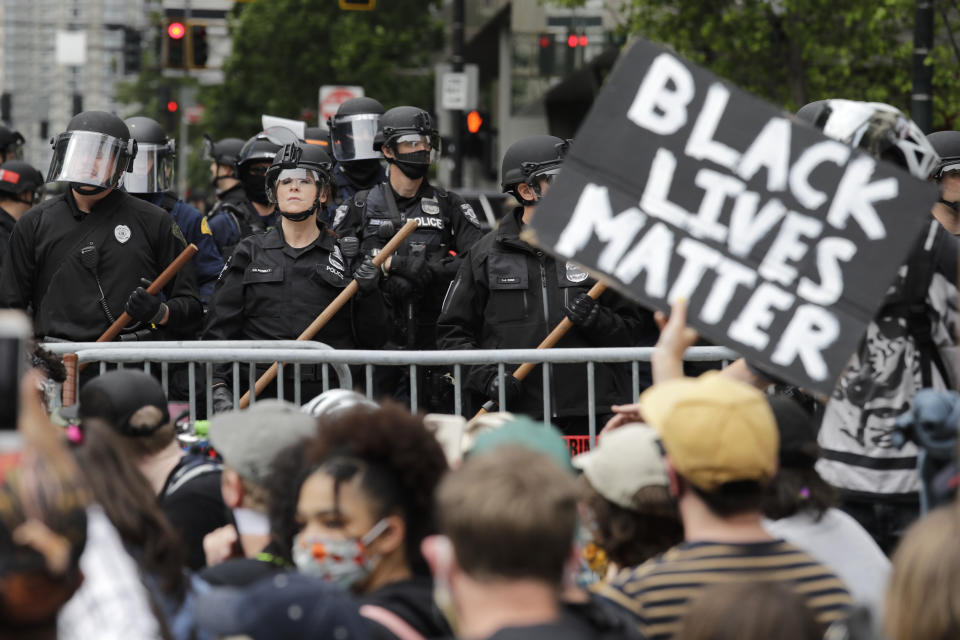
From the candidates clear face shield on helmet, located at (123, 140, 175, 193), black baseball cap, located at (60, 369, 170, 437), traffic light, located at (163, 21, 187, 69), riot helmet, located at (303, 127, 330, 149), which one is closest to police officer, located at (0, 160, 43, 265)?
clear face shield on helmet, located at (123, 140, 175, 193)

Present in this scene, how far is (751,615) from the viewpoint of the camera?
110 inches

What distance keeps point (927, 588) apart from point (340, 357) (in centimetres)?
440

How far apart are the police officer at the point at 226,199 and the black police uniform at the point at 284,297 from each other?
2.13 meters

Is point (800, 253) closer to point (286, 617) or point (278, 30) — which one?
point (286, 617)

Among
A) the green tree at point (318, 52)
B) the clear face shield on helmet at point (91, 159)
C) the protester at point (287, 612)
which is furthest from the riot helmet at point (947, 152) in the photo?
the green tree at point (318, 52)

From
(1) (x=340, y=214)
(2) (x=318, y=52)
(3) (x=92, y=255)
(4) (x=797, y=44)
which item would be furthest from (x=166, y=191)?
(2) (x=318, y=52)

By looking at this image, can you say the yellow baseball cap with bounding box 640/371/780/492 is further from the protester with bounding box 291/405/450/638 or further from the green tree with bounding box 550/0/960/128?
the green tree with bounding box 550/0/960/128

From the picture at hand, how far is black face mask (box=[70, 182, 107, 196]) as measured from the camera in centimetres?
817

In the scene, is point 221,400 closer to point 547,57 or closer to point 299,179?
point 299,179

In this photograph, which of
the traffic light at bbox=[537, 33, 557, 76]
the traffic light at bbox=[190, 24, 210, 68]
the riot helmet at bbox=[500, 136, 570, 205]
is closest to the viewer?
the riot helmet at bbox=[500, 136, 570, 205]

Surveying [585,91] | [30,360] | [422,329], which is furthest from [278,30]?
[30,360]

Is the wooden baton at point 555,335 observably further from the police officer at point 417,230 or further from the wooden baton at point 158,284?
the wooden baton at point 158,284

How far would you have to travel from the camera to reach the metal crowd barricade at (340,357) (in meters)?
6.67

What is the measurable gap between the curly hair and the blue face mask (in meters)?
0.09
